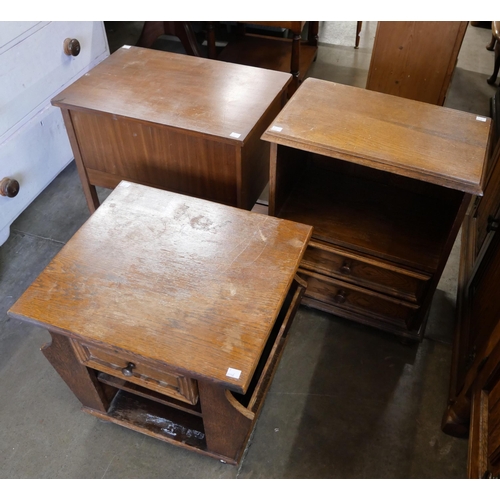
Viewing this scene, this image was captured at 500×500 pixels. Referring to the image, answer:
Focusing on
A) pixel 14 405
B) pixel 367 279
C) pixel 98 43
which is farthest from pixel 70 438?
pixel 98 43

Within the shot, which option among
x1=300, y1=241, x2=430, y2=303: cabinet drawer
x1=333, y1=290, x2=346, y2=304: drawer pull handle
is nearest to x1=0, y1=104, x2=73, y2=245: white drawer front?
x1=300, y1=241, x2=430, y2=303: cabinet drawer

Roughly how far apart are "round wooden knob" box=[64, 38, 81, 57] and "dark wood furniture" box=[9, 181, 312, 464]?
1.05 meters

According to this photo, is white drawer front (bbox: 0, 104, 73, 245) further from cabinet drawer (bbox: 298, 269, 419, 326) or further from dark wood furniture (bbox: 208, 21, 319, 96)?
cabinet drawer (bbox: 298, 269, 419, 326)

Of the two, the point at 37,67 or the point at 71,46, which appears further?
the point at 71,46

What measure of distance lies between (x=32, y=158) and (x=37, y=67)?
36 cm

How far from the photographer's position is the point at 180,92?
64.4 inches

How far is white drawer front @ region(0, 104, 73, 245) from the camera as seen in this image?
74.8 inches

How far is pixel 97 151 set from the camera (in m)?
1.71

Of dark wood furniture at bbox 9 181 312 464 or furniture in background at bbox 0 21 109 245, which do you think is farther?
furniture in background at bbox 0 21 109 245

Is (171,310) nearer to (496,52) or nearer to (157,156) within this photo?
(157,156)

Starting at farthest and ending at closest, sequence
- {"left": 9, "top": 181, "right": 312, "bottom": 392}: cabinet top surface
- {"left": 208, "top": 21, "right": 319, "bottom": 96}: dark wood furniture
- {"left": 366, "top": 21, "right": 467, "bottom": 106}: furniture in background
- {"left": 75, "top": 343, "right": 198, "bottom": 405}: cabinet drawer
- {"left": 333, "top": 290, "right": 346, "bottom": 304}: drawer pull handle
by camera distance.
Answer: {"left": 208, "top": 21, "right": 319, "bottom": 96}: dark wood furniture, {"left": 366, "top": 21, "right": 467, "bottom": 106}: furniture in background, {"left": 333, "top": 290, "right": 346, "bottom": 304}: drawer pull handle, {"left": 75, "top": 343, "right": 198, "bottom": 405}: cabinet drawer, {"left": 9, "top": 181, "right": 312, "bottom": 392}: cabinet top surface

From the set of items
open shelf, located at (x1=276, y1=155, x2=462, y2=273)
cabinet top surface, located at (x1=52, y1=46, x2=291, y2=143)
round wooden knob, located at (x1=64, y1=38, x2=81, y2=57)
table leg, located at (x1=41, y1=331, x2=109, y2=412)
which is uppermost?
cabinet top surface, located at (x1=52, y1=46, x2=291, y2=143)

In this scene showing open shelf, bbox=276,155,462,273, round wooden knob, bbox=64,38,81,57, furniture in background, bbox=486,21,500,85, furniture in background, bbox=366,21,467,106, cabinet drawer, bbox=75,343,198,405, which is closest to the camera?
cabinet drawer, bbox=75,343,198,405

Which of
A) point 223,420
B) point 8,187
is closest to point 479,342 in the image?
point 223,420
